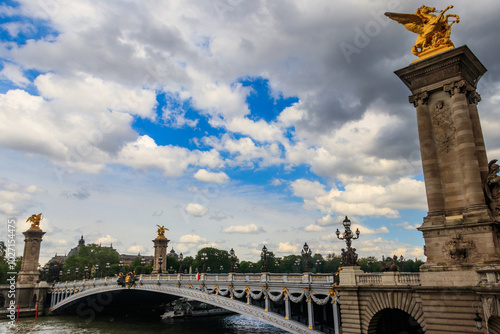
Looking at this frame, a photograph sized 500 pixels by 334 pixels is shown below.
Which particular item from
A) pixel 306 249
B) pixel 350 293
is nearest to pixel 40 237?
pixel 306 249

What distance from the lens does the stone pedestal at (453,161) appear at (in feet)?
51.4

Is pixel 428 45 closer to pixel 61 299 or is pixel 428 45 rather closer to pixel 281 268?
pixel 61 299

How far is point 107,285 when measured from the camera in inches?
1779

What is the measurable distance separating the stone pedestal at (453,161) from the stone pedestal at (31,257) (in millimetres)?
66289

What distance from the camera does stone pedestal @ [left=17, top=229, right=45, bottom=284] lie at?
62.1m

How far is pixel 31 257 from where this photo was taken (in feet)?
208

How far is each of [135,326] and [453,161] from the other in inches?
1629

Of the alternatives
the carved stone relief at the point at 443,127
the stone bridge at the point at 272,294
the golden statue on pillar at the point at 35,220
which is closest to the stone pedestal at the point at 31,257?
the golden statue on pillar at the point at 35,220

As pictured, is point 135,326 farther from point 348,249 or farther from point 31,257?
point 348,249

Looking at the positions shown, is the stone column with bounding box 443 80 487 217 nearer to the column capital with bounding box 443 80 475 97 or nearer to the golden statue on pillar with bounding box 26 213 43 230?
the column capital with bounding box 443 80 475 97

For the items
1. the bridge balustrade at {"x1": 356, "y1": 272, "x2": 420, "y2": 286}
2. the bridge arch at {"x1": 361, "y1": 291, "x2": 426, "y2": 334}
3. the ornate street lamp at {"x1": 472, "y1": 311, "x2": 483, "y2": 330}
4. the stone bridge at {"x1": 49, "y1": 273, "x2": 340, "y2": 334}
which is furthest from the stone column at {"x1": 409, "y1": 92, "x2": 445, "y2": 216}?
the stone bridge at {"x1": 49, "y1": 273, "x2": 340, "y2": 334}

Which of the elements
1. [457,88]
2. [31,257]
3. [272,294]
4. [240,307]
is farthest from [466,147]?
[31,257]

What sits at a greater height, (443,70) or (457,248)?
(443,70)

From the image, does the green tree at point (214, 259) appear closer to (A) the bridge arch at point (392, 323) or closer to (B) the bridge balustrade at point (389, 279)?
(A) the bridge arch at point (392, 323)
